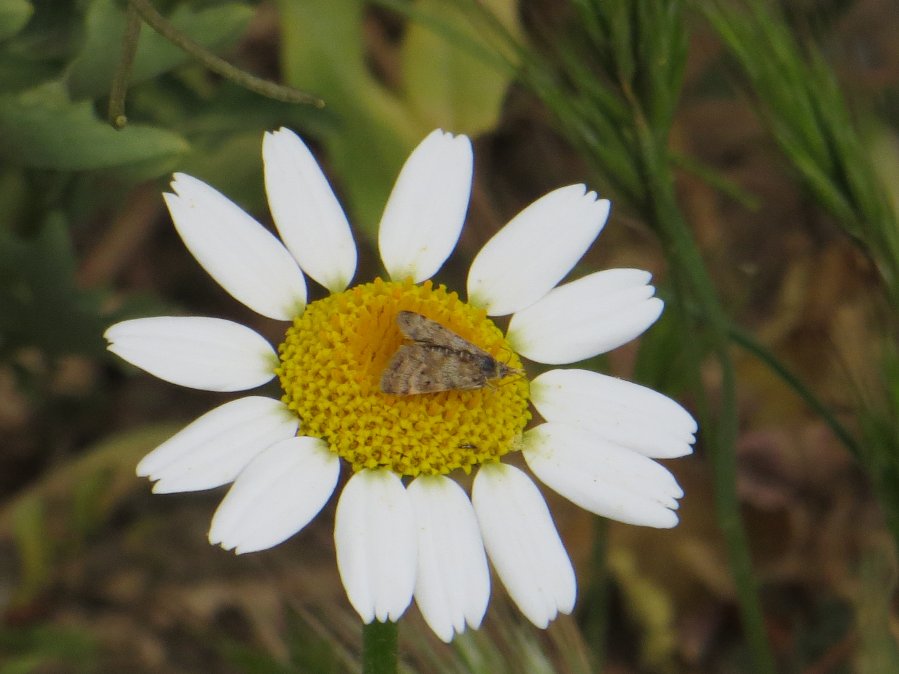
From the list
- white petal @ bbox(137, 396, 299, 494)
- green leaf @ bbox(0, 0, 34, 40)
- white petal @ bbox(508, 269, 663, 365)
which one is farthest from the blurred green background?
white petal @ bbox(137, 396, 299, 494)

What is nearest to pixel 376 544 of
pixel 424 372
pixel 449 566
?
pixel 449 566

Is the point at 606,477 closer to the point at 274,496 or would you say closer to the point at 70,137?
the point at 274,496

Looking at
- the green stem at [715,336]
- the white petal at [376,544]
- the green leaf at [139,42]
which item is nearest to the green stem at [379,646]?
the white petal at [376,544]

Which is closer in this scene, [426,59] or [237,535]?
[237,535]

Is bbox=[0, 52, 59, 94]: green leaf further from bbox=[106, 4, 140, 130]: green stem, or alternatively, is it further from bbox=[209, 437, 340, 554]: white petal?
bbox=[209, 437, 340, 554]: white petal

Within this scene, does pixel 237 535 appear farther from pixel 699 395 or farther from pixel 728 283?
pixel 728 283

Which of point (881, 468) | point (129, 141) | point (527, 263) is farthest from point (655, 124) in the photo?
point (129, 141)

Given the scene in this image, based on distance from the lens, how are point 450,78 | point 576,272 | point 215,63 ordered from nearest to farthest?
point 215,63 → point 576,272 → point 450,78
